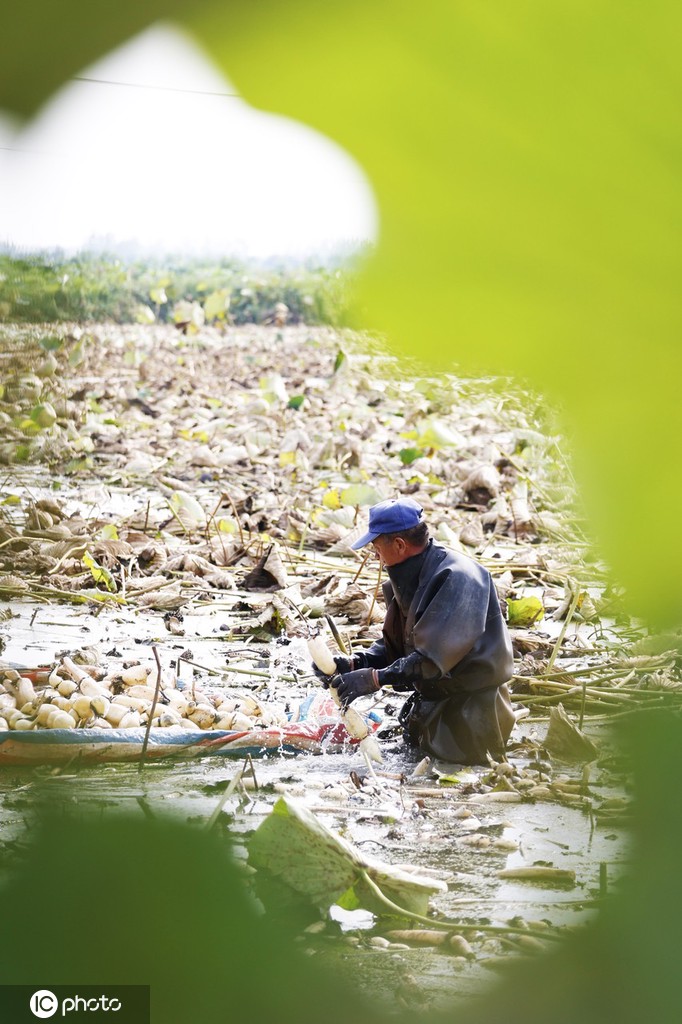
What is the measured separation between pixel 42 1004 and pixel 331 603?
3749 mm

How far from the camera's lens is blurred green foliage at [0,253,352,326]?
0.37m

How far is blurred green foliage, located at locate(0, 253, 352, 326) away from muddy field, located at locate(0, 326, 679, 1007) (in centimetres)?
2

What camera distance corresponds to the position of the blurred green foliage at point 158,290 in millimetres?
368

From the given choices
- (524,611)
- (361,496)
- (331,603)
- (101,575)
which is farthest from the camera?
(361,496)

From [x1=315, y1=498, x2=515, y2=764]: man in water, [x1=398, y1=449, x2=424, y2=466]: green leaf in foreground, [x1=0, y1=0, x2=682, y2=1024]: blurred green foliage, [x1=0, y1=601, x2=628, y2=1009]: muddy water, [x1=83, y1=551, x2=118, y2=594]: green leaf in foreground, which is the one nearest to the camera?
[x1=0, y1=0, x2=682, y2=1024]: blurred green foliage

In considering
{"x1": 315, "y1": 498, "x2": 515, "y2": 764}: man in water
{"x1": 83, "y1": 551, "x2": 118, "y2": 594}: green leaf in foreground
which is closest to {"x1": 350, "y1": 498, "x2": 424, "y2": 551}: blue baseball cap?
{"x1": 315, "y1": 498, "x2": 515, "y2": 764}: man in water

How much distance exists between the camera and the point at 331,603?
13.1ft

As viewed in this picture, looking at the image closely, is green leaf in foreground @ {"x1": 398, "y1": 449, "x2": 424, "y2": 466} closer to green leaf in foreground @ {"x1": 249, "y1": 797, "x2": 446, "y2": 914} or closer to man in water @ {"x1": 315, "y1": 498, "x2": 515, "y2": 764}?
man in water @ {"x1": 315, "y1": 498, "x2": 515, "y2": 764}

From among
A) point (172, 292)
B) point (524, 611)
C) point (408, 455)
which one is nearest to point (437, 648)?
point (524, 611)

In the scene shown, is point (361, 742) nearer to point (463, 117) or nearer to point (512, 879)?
point (512, 879)

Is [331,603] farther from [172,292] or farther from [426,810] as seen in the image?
[172,292]

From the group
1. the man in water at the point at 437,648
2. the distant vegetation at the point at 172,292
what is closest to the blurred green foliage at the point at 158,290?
the distant vegetation at the point at 172,292

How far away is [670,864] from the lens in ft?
0.78

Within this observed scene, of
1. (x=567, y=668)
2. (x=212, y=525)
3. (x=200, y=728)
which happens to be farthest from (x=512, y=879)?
(x=212, y=525)
